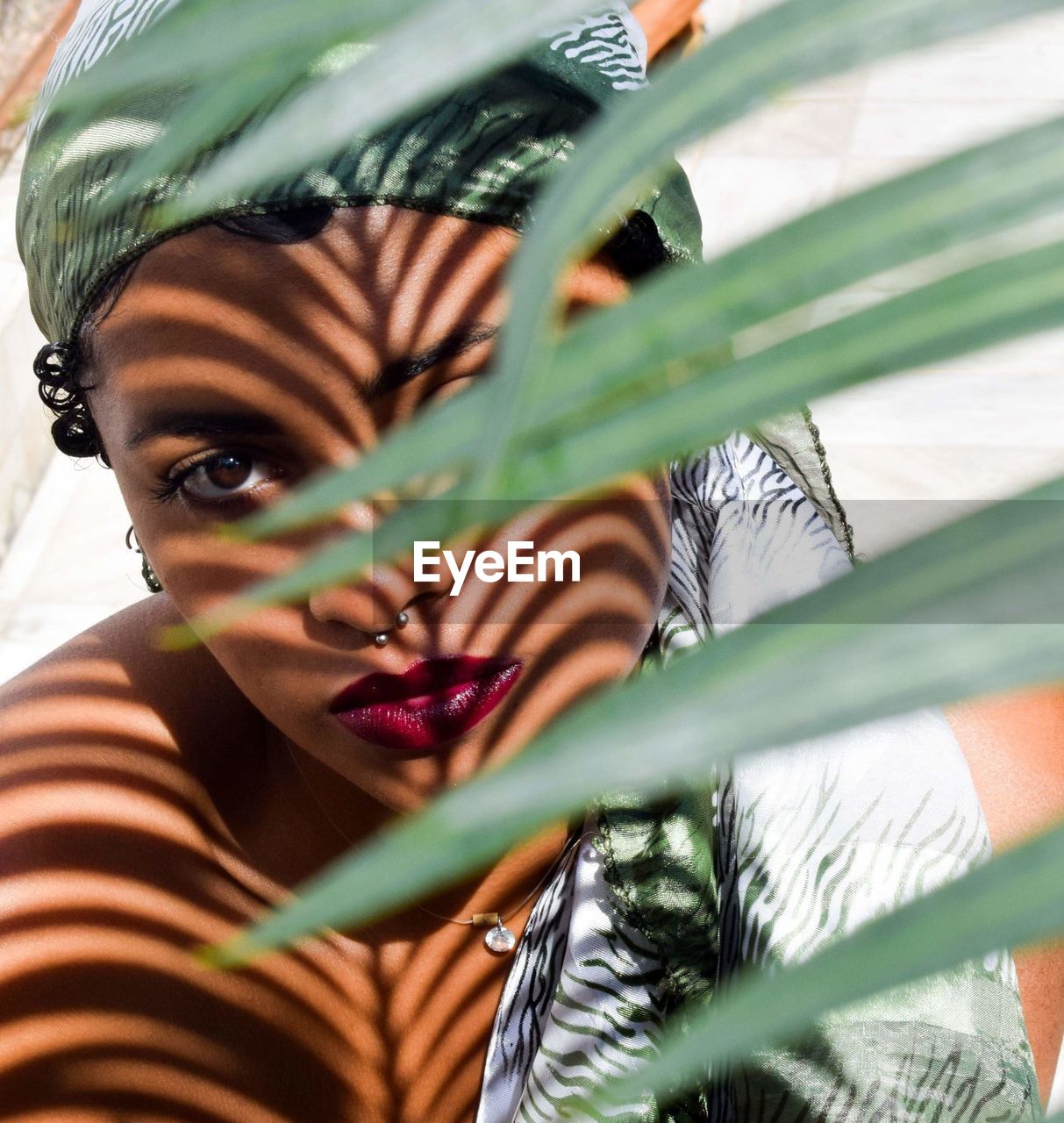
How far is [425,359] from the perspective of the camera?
840 mm

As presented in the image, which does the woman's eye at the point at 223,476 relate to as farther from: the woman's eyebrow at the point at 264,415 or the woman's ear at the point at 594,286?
the woman's ear at the point at 594,286

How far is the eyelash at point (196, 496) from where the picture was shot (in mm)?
917

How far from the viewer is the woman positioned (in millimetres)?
865

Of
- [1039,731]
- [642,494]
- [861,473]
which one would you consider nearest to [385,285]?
[642,494]

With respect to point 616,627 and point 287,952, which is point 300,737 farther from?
point 287,952

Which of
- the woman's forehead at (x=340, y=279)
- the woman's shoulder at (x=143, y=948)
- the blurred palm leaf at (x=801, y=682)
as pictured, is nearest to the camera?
the blurred palm leaf at (x=801, y=682)

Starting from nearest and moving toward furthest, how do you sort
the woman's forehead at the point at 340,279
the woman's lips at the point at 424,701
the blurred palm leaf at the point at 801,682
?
the blurred palm leaf at the point at 801,682, the woman's forehead at the point at 340,279, the woman's lips at the point at 424,701

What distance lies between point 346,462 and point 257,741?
54 centimetres

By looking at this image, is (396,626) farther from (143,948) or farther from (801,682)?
(801,682)

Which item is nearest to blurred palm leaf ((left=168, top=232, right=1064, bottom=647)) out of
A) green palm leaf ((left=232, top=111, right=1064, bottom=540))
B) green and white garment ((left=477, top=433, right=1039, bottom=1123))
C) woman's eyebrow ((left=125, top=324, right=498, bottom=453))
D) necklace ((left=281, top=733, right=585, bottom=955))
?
green palm leaf ((left=232, top=111, right=1064, bottom=540))

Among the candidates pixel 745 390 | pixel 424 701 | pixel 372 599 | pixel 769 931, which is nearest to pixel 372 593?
pixel 372 599

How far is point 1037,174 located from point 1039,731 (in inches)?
50.5

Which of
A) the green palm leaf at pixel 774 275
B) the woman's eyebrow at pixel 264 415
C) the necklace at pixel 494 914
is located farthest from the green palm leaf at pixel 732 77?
the necklace at pixel 494 914

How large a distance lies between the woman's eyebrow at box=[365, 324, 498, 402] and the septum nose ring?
0.14 metres
